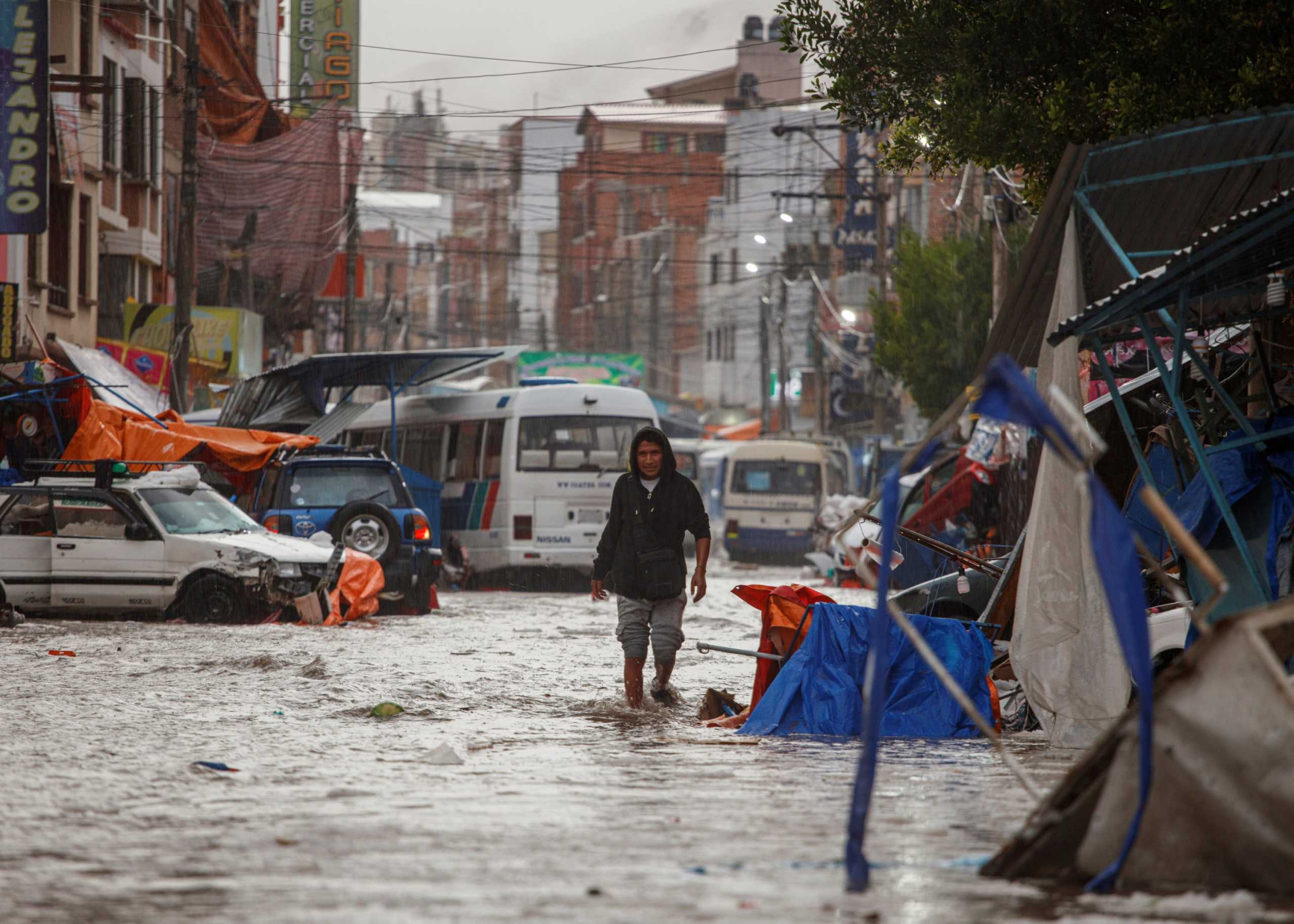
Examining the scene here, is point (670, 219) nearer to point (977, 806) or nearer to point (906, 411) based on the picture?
point (906, 411)

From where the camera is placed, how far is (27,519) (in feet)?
60.5

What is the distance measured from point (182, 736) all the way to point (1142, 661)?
19.5ft

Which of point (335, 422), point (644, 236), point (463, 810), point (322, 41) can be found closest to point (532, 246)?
point (644, 236)

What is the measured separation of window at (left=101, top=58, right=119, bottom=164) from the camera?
32625 millimetres

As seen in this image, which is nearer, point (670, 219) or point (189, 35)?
point (189, 35)

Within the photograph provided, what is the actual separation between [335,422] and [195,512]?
1171cm

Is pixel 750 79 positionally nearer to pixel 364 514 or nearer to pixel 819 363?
pixel 819 363

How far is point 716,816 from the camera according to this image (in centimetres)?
685

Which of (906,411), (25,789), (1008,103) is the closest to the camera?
(25,789)

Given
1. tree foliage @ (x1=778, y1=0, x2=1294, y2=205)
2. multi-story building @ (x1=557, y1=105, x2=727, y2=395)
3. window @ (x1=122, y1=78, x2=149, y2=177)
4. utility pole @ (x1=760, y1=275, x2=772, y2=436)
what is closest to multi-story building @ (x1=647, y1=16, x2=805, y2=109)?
multi-story building @ (x1=557, y1=105, x2=727, y2=395)

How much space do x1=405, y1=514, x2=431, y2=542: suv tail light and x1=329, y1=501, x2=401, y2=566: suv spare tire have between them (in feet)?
0.73

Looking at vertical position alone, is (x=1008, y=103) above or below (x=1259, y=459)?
above

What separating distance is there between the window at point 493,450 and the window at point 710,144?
75.4 m

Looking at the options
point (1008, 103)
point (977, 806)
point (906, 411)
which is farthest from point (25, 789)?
point (906, 411)
